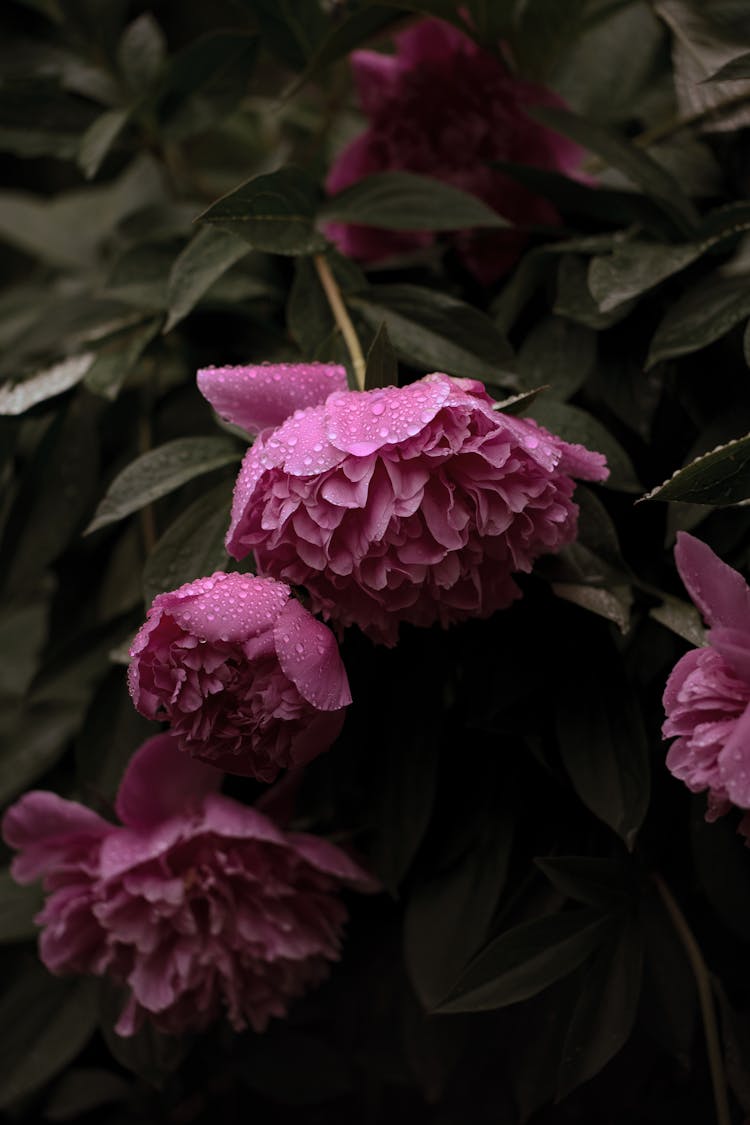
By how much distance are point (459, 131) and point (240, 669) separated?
0.29 metres

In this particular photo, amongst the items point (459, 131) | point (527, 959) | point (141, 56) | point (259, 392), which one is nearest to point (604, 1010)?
point (527, 959)

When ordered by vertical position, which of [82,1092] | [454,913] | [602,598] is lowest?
[82,1092]

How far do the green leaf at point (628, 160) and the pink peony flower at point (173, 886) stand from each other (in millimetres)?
285

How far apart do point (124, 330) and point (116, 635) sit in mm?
→ 135

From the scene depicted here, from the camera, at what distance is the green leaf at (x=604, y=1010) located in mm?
388

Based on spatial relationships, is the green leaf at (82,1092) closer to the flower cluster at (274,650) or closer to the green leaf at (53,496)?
the flower cluster at (274,650)

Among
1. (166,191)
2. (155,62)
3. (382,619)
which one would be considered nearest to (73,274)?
(166,191)

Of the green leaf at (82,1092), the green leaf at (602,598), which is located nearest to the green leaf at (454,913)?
the green leaf at (602,598)

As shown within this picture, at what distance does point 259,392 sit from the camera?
37 centimetres

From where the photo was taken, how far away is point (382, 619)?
34 centimetres

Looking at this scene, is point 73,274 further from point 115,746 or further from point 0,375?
point 115,746

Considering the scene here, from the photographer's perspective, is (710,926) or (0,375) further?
(0,375)

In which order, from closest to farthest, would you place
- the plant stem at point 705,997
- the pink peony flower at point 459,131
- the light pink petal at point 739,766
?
the light pink petal at point 739,766 < the plant stem at point 705,997 < the pink peony flower at point 459,131

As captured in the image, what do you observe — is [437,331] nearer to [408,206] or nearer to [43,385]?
[408,206]
